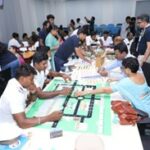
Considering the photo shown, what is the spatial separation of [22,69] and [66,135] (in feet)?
1.58

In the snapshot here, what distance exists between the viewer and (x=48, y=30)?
387 cm

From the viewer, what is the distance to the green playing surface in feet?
4.34

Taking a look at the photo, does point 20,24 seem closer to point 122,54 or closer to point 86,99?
point 122,54

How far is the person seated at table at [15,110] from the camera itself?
4.00 ft

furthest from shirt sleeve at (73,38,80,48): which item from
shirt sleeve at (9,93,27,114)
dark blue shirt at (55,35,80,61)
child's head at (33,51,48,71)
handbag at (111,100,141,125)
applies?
shirt sleeve at (9,93,27,114)

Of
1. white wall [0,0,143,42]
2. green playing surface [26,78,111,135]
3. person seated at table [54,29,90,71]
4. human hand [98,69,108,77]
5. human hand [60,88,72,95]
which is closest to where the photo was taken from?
green playing surface [26,78,111,135]

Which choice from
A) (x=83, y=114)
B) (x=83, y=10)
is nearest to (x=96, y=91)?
(x=83, y=114)

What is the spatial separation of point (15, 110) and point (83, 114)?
475 mm

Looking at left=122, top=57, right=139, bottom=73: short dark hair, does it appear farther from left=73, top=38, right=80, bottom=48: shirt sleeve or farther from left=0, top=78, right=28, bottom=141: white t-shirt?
left=73, top=38, right=80, bottom=48: shirt sleeve

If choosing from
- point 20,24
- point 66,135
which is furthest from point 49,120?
point 20,24

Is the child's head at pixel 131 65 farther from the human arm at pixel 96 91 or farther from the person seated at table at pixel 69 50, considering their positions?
the person seated at table at pixel 69 50

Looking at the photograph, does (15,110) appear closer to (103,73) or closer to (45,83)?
(45,83)

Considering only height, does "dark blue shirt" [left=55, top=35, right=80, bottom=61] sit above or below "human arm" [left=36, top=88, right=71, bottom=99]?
above

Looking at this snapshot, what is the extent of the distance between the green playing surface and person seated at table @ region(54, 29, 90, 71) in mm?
1086
